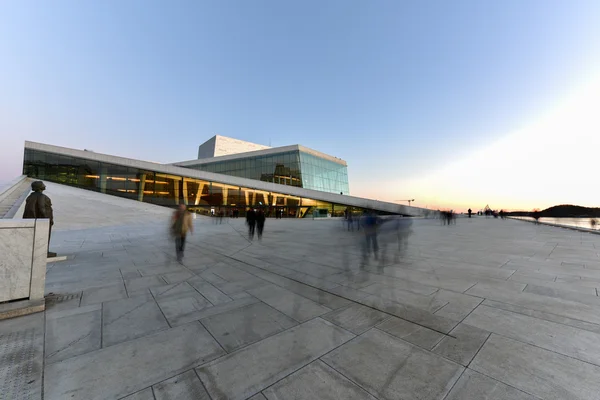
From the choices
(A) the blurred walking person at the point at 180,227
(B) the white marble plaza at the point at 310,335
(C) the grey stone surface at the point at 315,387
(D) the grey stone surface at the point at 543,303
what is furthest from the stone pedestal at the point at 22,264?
(D) the grey stone surface at the point at 543,303

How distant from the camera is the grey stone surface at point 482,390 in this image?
6.68 feet

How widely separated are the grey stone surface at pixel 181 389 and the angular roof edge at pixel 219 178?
39.5m

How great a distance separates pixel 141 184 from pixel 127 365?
132ft

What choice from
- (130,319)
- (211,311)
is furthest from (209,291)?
(130,319)

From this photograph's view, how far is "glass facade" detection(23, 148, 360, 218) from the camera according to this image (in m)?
34.2

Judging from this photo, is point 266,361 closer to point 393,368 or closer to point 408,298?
point 393,368

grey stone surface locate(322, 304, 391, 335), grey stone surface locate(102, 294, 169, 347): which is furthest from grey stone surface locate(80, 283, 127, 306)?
grey stone surface locate(322, 304, 391, 335)

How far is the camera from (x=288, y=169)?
48.1m

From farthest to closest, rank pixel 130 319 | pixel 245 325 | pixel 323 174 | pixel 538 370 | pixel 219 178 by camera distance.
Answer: pixel 323 174 → pixel 219 178 → pixel 130 319 → pixel 245 325 → pixel 538 370

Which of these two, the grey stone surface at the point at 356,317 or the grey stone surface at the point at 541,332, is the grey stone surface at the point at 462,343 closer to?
the grey stone surface at the point at 541,332

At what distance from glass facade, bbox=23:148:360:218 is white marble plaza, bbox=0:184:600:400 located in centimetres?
3418

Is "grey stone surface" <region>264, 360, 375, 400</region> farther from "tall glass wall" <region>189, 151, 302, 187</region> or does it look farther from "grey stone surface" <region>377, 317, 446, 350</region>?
"tall glass wall" <region>189, 151, 302, 187</region>

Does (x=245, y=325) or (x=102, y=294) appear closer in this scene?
(x=245, y=325)

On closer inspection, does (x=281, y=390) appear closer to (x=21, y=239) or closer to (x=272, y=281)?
(x=272, y=281)
